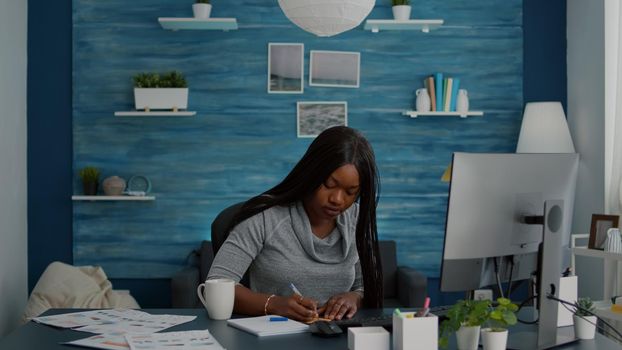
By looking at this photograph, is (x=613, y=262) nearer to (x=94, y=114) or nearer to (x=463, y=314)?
(x=463, y=314)

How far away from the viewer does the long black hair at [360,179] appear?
2.52 metres

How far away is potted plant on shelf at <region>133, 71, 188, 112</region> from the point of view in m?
4.91

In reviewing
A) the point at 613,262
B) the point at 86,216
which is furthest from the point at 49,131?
the point at 613,262

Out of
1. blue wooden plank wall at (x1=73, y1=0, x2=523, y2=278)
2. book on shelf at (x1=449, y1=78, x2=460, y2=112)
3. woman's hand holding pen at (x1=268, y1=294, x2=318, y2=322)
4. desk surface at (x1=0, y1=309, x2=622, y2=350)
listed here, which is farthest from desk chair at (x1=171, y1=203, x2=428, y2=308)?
desk surface at (x1=0, y1=309, x2=622, y2=350)

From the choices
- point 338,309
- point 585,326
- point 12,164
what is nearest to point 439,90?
point 12,164

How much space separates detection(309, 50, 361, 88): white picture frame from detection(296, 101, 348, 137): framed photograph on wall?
13cm

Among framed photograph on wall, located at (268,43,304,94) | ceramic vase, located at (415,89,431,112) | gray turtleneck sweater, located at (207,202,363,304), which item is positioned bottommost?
gray turtleneck sweater, located at (207,202,363,304)

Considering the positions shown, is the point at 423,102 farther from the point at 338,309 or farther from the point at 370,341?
the point at 370,341

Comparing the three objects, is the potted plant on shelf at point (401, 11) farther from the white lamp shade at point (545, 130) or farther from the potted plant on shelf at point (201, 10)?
the potted plant on shelf at point (201, 10)

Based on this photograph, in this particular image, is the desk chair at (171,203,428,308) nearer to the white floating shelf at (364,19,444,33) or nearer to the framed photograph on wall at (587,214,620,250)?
the framed photograph on wall at (587,214,620,250)

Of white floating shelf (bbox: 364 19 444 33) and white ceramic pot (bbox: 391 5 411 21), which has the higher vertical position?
white ceramic pot (bbox: 391 5 411 21)

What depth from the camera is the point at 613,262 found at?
4.34 metres

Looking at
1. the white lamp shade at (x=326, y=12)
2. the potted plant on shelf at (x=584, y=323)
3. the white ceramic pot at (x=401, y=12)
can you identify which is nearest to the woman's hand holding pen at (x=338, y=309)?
the potted plant on shelf at (x=584, y=323)

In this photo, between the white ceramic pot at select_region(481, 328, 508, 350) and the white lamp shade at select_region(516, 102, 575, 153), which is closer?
the white ceramic pot at select_region(481, 328, 508, 350)
